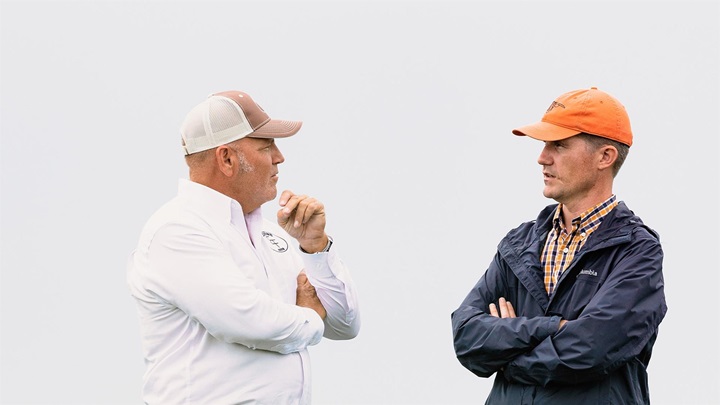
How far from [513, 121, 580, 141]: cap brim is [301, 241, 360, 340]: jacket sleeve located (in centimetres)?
89

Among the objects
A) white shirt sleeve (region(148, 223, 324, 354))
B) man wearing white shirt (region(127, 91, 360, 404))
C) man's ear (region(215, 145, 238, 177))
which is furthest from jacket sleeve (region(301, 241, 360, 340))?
man's ear (region(215, 145, 238, 177))

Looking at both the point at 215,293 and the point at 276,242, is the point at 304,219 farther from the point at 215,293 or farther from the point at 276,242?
the point at 215,293

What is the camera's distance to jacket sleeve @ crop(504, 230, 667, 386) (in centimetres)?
328

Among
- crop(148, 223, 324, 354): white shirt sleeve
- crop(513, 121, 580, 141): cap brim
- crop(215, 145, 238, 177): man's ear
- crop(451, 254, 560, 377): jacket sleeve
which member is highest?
crop(513, 121, 580, 141): cap brim

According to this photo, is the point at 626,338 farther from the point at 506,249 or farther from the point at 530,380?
the point at 506,249

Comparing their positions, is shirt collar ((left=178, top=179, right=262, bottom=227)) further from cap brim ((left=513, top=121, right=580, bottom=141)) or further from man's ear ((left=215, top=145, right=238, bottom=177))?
cap brim ((left=513, top=121, right=580, bottom=141))

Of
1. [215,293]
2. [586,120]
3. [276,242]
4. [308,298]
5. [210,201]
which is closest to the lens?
[215,293]

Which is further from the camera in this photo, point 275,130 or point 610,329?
point 275,130

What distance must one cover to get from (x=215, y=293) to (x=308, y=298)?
0.56 meters

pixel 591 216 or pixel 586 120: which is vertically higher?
pixel 586 120

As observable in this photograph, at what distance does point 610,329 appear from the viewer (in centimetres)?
328

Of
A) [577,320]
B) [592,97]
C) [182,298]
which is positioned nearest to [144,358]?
[182,298]

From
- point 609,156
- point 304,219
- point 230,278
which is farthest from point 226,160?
point 609,156

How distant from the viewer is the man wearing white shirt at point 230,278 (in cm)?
325
